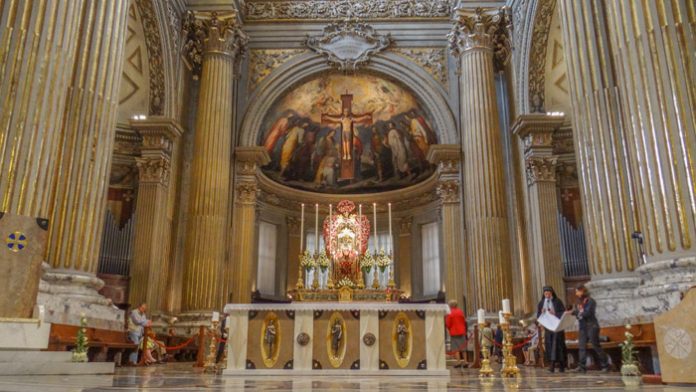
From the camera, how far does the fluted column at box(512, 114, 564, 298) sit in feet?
41.2

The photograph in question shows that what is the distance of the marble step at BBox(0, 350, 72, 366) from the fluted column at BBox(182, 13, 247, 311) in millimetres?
6769

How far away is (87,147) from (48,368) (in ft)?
10.7

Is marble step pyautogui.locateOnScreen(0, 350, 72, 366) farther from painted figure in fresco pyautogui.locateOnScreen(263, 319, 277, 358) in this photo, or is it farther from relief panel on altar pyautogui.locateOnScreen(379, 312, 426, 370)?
relief panel on altar pyautogui.locateOnScreen(379, 312, 426, 370)

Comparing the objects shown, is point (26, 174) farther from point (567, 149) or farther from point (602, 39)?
point (567, 149)

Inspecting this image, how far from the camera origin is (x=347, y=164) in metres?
18.5

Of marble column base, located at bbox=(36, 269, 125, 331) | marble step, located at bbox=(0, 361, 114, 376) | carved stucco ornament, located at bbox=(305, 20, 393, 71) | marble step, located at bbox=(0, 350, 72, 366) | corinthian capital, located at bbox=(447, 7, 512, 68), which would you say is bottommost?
marble step, located at bbox=(0, 361, 114, 376)

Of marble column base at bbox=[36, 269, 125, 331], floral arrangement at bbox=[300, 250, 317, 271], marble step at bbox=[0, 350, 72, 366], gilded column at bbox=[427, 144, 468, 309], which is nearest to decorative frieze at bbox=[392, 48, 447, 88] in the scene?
gilded column at bbox=[427, 144, 468, 309]

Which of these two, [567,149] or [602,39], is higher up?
[567,149]

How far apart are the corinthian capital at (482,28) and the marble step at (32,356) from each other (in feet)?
37.7

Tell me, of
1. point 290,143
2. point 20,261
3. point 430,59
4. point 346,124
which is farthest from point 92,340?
point 290,143

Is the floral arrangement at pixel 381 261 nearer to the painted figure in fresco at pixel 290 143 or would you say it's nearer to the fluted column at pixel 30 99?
the fluted column at pixel 30 99

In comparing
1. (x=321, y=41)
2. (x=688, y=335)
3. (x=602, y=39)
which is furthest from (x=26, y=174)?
(x=321, y=41)

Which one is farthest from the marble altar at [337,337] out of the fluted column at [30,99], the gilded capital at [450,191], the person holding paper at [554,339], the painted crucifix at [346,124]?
the painted crucifix at [346,124]

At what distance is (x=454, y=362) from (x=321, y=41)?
9.87 meters
